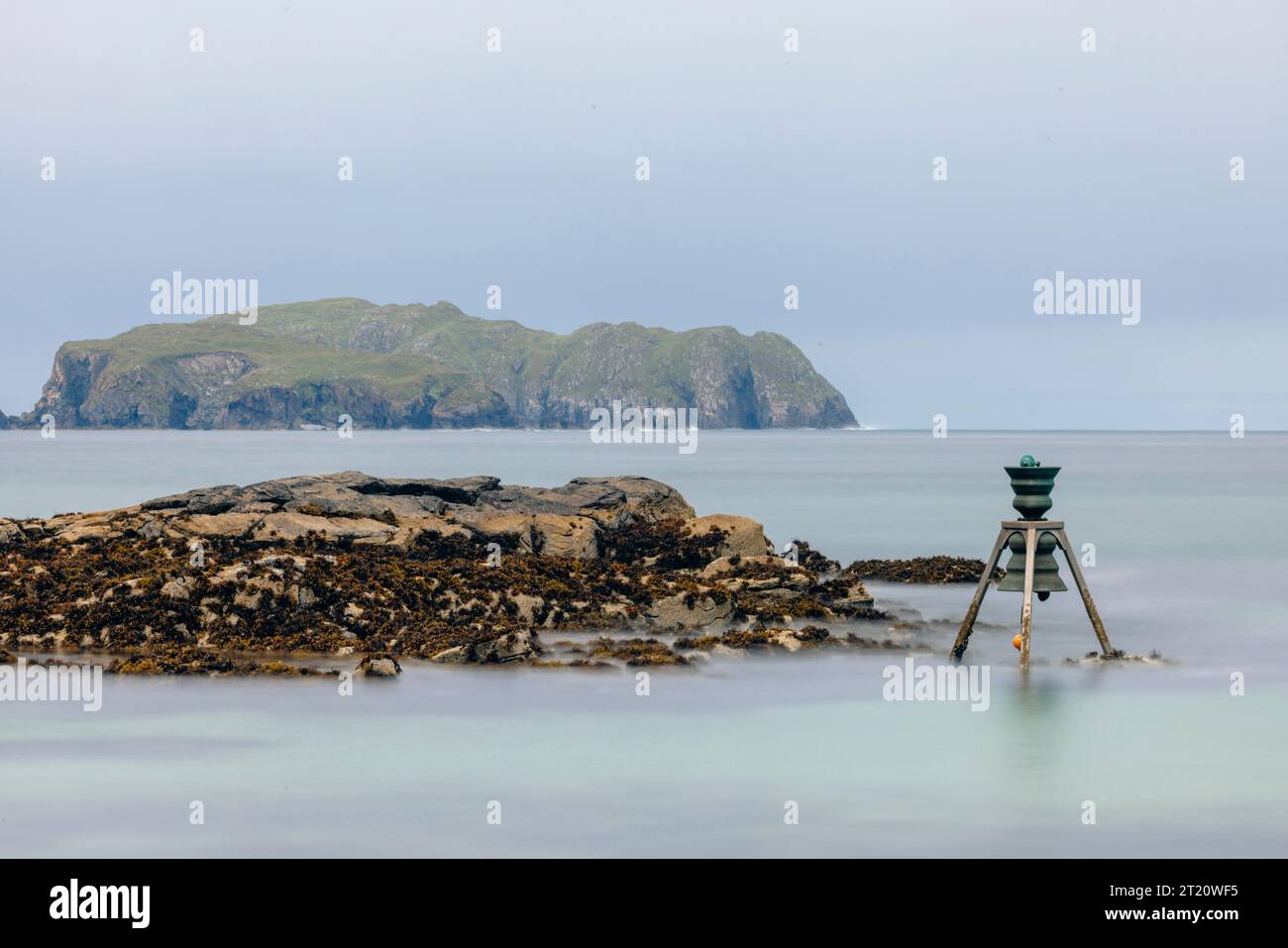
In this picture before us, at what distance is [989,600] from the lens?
126ft

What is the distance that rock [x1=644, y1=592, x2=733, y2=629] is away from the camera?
32500 mm

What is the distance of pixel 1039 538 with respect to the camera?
2688cm

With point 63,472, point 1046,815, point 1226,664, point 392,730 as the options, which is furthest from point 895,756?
point 63,472

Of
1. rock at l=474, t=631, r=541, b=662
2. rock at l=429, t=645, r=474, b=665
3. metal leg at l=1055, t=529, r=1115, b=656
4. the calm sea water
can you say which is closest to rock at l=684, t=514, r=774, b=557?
the calm sea water

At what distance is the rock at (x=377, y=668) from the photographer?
27.0 m

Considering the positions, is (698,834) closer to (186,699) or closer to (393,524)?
(186,699)

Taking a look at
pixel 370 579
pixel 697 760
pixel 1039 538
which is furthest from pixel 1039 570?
pixel 370 579

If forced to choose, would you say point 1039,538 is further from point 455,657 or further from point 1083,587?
point 455,657

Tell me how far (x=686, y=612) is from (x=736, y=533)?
9.61m

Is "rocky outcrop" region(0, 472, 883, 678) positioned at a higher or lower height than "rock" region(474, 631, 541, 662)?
higher

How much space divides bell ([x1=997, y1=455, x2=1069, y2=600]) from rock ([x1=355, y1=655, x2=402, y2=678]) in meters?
11.5

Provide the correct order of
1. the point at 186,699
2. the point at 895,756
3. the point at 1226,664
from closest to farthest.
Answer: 1. the point at 895,756
2. the point at 186,699
3. the point at 1226,664

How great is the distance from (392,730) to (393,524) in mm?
17780

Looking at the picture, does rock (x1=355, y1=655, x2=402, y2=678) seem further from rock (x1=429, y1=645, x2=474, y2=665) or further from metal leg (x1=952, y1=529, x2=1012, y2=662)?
metal leg (x1=952, y1=529, x2=1012, y2=662)
